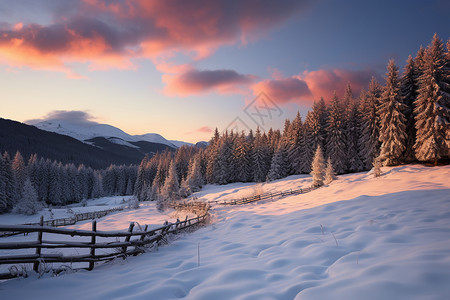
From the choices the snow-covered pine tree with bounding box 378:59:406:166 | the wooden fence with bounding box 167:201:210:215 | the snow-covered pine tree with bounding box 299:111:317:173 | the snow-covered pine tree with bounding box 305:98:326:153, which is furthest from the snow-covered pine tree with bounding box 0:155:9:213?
the snow-covered pine tree with bounding box 378:59:406:166

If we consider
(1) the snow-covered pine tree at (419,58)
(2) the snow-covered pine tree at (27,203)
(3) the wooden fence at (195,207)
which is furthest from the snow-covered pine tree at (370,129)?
(2) the snow-covered pine tree at (27,203)

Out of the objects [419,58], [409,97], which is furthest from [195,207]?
[419,58]

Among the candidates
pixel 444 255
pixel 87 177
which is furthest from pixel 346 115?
pixel 87 177

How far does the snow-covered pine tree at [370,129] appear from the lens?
Result: 122 feet

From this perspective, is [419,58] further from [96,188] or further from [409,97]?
[96,188]

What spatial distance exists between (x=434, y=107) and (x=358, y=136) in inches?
714

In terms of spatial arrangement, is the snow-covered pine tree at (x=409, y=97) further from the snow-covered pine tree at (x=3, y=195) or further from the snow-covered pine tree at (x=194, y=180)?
the snow-covered pine tree at (x=3, y=195)

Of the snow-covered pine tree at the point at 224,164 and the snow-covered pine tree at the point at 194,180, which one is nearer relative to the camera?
the snow-covered pine tree at the point at 194,180

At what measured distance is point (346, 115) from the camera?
151ft

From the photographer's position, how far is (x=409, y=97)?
3250 cm

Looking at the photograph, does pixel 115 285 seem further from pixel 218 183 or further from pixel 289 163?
pixel 218 183

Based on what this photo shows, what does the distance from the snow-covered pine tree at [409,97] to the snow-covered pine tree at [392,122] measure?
0.87 metres

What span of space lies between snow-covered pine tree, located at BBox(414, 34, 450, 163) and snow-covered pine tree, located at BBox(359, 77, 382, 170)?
9.36 meters

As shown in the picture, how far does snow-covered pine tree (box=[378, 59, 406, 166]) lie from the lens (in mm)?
29828
